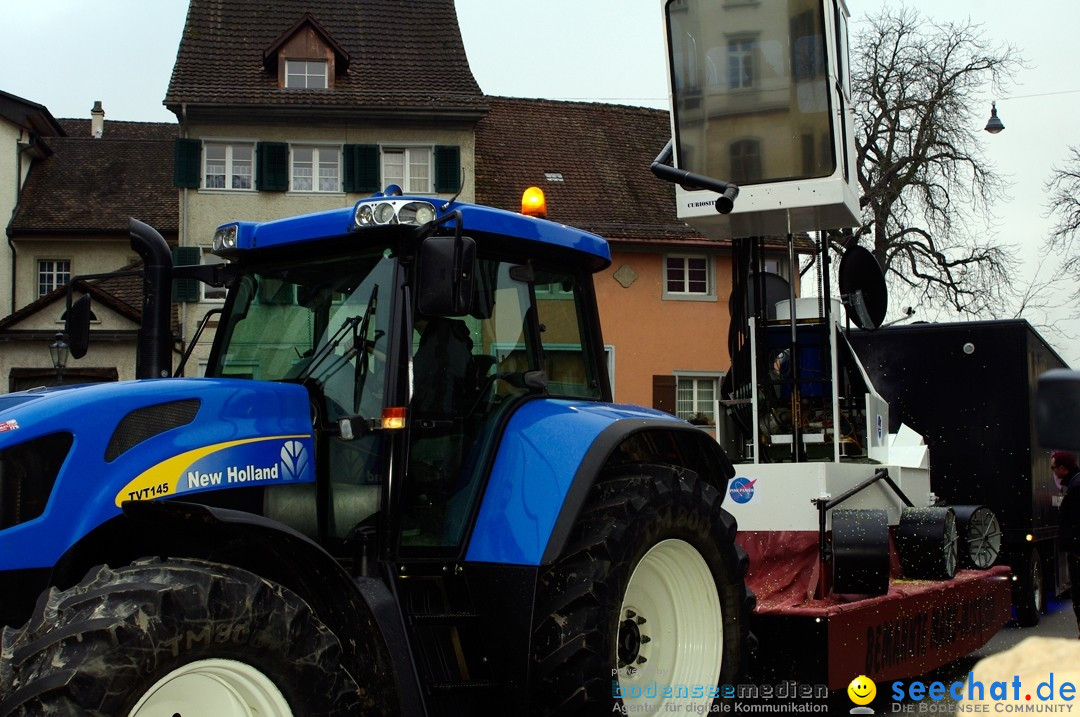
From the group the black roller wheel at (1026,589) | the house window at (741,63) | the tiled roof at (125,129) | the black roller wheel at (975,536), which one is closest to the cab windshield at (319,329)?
the house window at (741,63)

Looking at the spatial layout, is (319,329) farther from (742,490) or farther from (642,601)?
(742,490)

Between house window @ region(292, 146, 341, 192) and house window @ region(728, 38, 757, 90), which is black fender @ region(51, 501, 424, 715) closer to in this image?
house window @ region(728, 38, 757, 90)

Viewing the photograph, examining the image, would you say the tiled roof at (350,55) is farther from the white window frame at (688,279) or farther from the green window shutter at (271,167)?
the white window frame at (688,279)

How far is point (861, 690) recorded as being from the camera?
6.75 metres

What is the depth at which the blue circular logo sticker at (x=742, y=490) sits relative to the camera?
25.6 ft

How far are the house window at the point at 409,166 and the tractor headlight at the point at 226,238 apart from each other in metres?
24.7

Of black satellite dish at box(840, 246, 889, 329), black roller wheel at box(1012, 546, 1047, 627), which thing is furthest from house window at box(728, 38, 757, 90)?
black roller wheel at box(1012, 546, 1047, 627)

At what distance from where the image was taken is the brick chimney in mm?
43469

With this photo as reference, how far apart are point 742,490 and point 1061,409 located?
17.4 feet

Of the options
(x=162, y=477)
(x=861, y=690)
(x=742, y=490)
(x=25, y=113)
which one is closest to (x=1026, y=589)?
(x=742, y=490)

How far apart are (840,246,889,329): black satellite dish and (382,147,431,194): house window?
2143 cm

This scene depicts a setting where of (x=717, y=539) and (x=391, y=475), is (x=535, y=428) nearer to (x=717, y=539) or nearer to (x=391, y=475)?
(x=391, y=475)

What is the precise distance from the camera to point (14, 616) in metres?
3.92

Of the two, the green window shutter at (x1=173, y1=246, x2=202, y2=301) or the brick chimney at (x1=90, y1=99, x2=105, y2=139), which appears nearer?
the green window shutter at (x1=173, y1=246, x2=202, y2=301)
